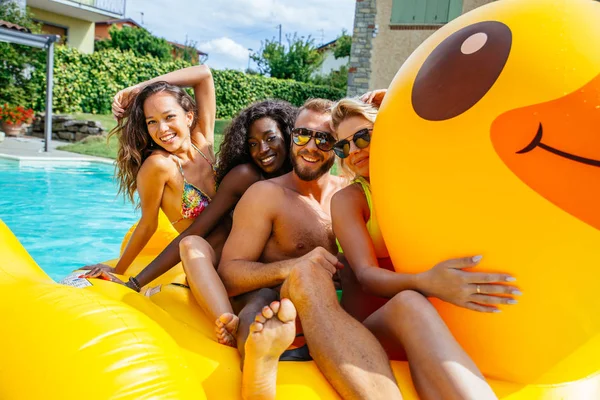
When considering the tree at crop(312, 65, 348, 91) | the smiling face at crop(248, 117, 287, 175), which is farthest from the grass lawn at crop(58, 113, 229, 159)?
the tree at crop(312, 65, 348, 91)

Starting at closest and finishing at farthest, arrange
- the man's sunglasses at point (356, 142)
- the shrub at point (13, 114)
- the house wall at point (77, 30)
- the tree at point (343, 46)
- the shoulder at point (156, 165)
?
the man's sunglasses at point (356, 142), the shoulder at point (156, 165), the shrub at point (13, 114), the house wall at point (77, 30), the tree at point (343, 46)

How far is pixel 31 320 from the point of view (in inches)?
65.7

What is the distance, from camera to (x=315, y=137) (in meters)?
2.59

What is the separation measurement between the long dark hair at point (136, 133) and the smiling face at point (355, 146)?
1.30 m

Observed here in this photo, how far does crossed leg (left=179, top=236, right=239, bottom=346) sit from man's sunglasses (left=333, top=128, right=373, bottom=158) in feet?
2.57

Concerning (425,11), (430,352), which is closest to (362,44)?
(425,11)

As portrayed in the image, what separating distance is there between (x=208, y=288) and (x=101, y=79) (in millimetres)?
16346

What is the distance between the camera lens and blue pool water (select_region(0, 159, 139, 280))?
705cm

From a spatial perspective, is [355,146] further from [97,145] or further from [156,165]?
[97,145]

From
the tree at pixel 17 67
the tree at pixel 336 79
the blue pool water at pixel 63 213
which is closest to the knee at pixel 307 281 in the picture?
the blue pool water at pixel 63 213

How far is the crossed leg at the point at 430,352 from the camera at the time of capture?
158 centimetres

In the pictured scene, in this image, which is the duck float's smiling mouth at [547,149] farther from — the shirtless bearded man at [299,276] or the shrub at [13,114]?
the shrub at [13,114]

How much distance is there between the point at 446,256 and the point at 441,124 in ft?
1.40

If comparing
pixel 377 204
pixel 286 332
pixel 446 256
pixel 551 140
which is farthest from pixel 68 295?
pixel 551 140
